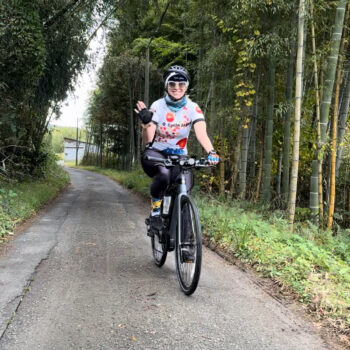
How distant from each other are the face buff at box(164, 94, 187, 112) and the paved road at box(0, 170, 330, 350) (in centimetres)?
163

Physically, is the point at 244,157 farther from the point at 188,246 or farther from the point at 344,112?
the point at 188,246

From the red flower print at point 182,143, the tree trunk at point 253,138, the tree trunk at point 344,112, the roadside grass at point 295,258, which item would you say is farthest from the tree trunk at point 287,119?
the red flower print at point 182,143

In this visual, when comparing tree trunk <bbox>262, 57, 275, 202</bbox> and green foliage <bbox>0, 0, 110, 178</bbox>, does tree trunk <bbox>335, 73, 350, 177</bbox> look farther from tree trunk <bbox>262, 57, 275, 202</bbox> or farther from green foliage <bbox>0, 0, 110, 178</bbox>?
green foliage <bbox>0, 0, 110, 178</bbox>

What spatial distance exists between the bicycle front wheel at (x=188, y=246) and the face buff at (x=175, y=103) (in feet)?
2.85

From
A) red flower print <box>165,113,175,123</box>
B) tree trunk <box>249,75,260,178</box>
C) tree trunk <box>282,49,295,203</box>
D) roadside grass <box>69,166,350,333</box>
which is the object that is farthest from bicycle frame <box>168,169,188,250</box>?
tree trunk <box>249,75,260,178</box>

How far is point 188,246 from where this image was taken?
3.05 metres

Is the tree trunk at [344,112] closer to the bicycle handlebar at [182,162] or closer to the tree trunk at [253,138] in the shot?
the tree trunk at [253,138]

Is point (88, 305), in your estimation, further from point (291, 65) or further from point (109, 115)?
point (109, 115)

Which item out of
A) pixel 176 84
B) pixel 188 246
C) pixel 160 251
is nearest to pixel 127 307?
pixel 188 246

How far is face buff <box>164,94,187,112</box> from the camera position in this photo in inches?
133

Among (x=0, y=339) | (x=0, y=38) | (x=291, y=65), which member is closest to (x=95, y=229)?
(x=0, y=339)

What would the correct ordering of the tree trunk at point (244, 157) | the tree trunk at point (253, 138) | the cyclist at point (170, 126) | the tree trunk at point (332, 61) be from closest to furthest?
1. the cyclist at point (170, 126)
2. the tree trunk at point (332, 61)
3. the tree trunk at point (244, 157)
4. the tree trunk at point (253, 138)

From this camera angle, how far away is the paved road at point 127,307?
7.59 feet

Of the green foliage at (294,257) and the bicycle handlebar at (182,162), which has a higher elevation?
the bicycle handlebar at (182,162)
